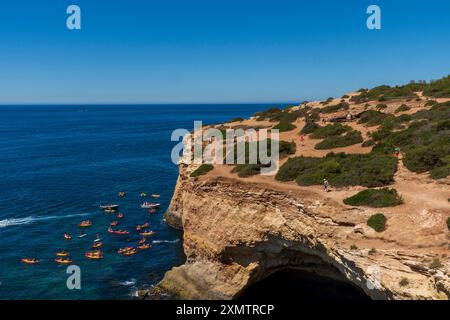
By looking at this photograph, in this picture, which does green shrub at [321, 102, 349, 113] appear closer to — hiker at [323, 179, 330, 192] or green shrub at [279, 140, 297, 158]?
green shrub at [279, 140, 297, 158]

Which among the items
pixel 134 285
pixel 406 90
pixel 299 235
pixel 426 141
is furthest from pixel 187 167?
pixel 406 90

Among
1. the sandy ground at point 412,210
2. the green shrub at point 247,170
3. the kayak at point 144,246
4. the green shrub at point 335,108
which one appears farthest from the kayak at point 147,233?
the green shrub at point 335,108

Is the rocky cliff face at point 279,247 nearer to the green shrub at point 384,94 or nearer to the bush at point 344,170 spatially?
the bush at point 344,170

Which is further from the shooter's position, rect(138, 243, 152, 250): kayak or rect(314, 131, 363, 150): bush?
rect(138, 243, 152, 250): kayak

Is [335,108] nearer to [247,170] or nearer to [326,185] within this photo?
[247,170]

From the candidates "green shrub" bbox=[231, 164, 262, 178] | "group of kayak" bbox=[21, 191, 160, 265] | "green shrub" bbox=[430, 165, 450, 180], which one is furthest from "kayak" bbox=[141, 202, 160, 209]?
"green shrub" bbox=[430, 165, 450, 180]

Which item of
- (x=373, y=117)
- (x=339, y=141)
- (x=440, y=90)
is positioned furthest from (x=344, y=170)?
(x=440, y=90)
